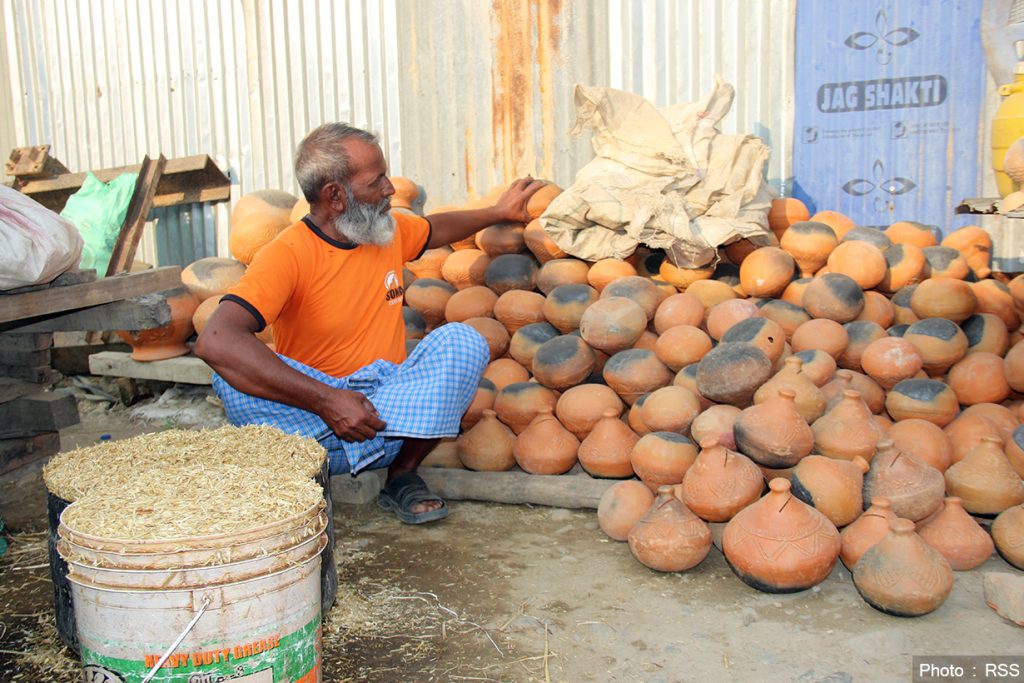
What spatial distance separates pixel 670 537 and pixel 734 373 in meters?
0.90

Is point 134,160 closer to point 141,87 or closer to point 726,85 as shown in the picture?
point 141,87

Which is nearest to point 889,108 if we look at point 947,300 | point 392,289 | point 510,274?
point 947,300

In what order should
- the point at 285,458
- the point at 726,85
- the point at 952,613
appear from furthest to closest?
the point at 726,85 < the point at 952,613 < the point at 285,458

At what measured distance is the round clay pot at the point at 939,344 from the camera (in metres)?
4.21

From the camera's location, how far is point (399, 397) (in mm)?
3639

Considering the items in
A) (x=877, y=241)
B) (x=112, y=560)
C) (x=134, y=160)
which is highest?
(x=134, y=160)

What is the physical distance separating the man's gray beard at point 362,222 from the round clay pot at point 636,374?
4.23 feet

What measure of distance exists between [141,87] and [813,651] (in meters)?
7.57

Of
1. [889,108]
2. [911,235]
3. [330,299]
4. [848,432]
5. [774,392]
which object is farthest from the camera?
[889,108]

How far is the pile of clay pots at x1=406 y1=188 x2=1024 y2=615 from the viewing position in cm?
324

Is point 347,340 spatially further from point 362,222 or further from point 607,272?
point 607,272

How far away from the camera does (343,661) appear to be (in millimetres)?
2832

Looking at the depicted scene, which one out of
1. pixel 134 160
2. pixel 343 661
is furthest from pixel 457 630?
pixel 134 160

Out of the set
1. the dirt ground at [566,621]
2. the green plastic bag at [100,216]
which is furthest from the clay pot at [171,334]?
the dirt ground at [566,621]
